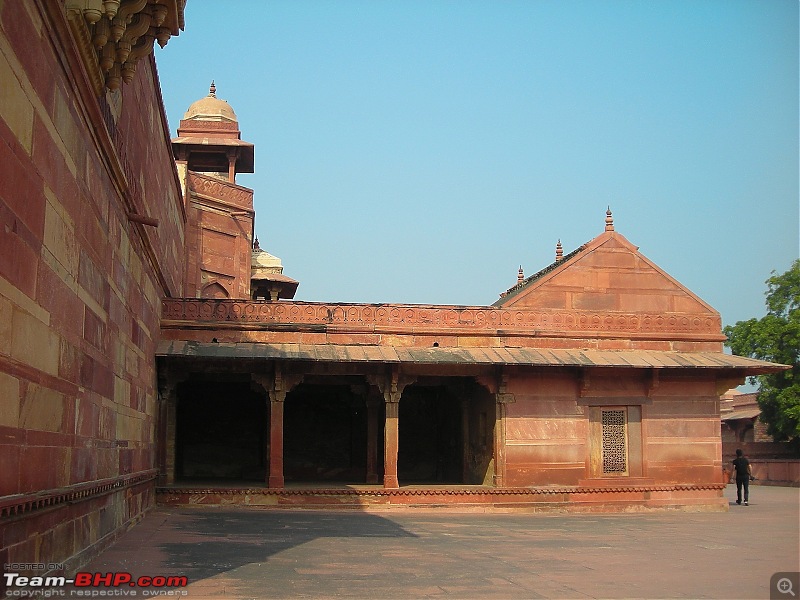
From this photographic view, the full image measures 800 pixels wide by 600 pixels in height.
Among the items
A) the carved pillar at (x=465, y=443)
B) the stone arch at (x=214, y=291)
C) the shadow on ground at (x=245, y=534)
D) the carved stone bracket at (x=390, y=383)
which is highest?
the stone arch at (x=214, y=291)

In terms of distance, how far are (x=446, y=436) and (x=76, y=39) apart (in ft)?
54.0

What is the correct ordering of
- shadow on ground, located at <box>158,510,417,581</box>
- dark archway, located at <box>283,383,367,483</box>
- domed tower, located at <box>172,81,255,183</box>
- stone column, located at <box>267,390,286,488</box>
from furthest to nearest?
domed tower, located at <box>172,81,255,183</box>
dark archway, located at <box>283,383,367,483</box>
stone column, located at <box>267,390,286,488</box>
shadow on ground, located at <box>158,510,417,581</box>

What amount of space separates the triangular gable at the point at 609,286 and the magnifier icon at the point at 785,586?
10.0 m

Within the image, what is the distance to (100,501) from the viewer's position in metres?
8.83

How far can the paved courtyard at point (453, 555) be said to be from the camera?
7129 millimetres

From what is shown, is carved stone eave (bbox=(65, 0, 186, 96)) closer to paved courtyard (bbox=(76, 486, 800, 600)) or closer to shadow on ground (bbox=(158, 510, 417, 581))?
paved courtyard (bbox=(76, 486, 800, 600))

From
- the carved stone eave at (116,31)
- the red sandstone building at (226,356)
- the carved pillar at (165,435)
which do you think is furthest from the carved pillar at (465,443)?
the carved stone eave at (116,31)

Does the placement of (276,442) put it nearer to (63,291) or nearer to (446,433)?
(446,433)

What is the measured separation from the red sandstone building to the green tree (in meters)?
17.9

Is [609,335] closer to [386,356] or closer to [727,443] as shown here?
[386,356]

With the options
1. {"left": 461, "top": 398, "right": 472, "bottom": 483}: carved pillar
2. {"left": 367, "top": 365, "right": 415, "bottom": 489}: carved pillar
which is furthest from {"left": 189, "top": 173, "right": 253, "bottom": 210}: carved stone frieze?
{"left": 367, "top": 365, "right": 415, "bottom": 489}: carved pillar

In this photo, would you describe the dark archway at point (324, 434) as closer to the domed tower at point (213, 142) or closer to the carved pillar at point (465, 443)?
the carved pillar at point (465, 443)

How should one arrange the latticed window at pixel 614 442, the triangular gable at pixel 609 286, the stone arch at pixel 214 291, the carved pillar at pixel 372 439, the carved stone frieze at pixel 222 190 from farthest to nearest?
the stone arch at pixel 214 291 → the carved stone frieze at pixel 222 190 → the carved pillar at pixel 372 439 → the triangular gable at pixel 609 286 → the latticed window at pixel 614 442

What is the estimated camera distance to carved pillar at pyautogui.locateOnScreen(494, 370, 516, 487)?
1636 centimetres
